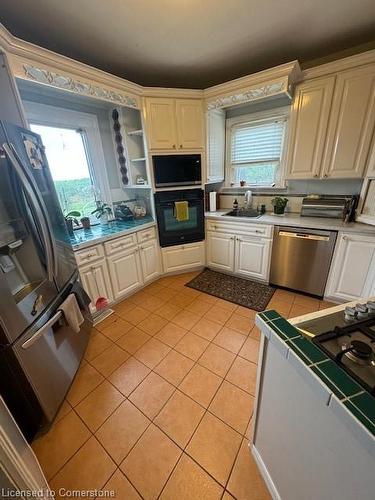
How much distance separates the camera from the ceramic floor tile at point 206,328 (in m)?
2.03

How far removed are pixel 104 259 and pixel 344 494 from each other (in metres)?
2.23

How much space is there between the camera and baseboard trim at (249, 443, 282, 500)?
964 millimetres

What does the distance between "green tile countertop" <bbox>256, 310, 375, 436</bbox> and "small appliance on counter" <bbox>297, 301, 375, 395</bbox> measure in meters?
0.04

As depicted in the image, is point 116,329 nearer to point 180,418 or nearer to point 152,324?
point 152,324

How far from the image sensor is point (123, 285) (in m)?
2.55

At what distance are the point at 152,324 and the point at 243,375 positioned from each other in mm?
1020

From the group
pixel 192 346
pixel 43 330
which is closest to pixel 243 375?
pixel 192 346

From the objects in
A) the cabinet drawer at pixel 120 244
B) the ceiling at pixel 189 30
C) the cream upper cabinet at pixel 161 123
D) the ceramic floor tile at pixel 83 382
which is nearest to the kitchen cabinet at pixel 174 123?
the cream upper cabinet at pixel 161 123

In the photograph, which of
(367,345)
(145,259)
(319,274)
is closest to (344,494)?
(367,345)

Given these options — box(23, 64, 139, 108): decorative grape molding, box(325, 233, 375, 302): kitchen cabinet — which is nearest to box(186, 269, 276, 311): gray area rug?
box(325, 233, 375, 302): kitchen cabinet

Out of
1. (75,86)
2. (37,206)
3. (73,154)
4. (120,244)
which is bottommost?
(120,244)

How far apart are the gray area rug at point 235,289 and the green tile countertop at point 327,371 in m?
1.65

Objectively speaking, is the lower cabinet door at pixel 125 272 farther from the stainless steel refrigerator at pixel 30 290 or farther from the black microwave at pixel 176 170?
the black microwave at pixel 176 170

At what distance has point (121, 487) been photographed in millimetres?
1079
